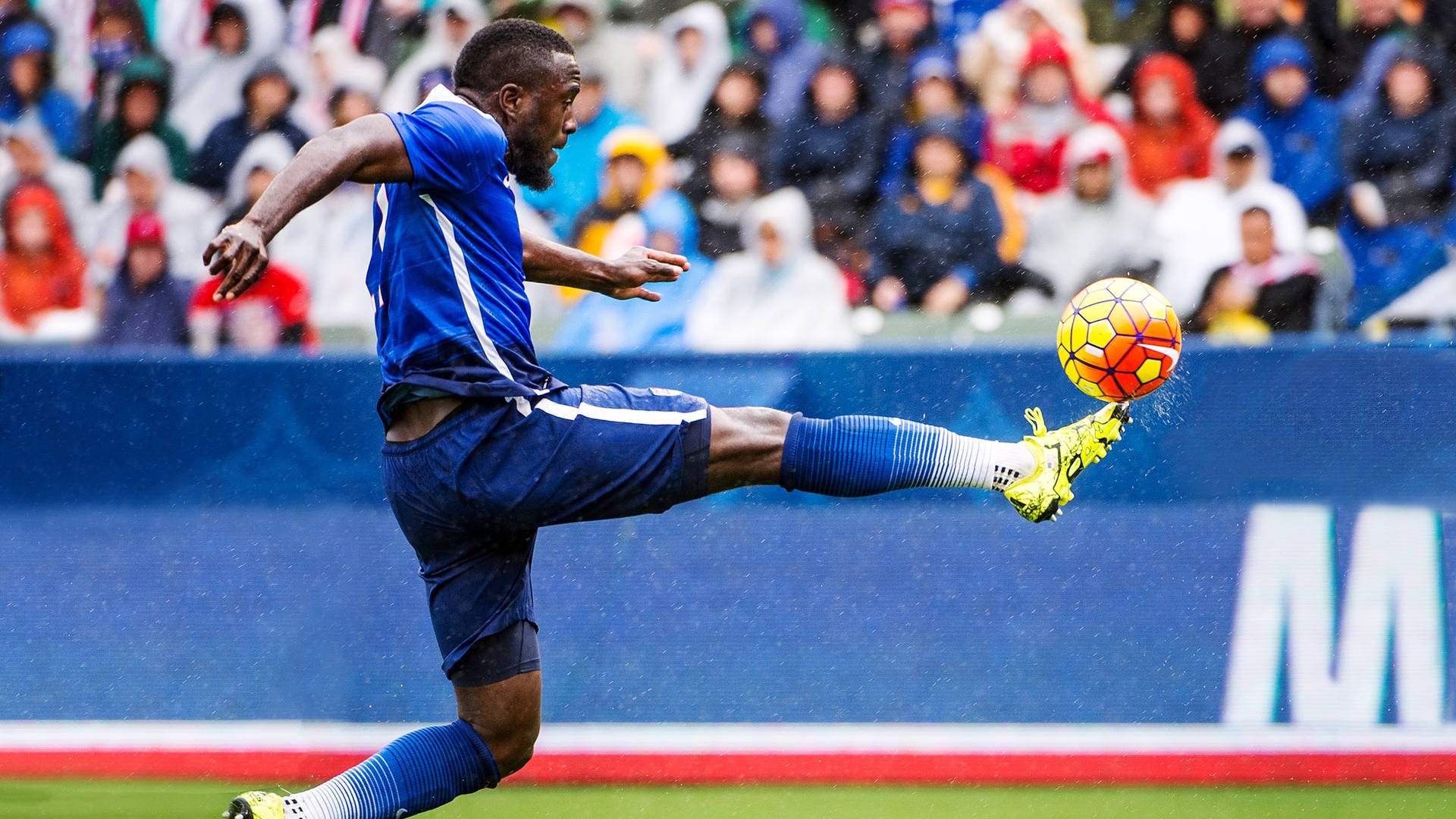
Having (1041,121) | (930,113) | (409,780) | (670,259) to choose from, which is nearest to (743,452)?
(670,259)

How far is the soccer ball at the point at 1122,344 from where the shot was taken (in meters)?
3.03

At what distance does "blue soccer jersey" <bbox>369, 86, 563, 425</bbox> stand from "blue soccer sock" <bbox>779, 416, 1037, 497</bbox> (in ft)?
1.82

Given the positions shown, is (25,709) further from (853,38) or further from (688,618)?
(853,38)

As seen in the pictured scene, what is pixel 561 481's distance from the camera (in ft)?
9.40

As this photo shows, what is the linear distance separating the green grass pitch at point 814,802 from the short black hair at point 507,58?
6.54 feet

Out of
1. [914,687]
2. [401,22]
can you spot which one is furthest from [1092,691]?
[401,22]

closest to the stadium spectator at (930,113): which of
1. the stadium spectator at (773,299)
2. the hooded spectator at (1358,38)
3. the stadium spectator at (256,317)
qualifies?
the stadium spectator at (773,299)

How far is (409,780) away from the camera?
10.3 feet

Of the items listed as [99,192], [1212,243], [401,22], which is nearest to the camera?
[1212,243]

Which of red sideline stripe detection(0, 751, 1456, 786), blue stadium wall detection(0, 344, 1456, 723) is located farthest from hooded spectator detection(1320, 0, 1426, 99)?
red sideline stripe detection(0, 751, 1456, 786)

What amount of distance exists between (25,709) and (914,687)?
2660 millimetres

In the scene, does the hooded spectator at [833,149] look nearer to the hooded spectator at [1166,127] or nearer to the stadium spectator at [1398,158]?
the hooded spectator at [1166,127]

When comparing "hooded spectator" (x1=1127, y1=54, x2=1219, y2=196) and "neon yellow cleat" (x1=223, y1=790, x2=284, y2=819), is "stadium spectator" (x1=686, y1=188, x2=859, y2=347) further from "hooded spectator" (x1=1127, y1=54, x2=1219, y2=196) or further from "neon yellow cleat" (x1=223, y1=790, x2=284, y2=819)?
"neon yellow cleat" (x1=223, y1=790, x2=284, y2=819)

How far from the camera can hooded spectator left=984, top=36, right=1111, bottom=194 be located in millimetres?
5906
